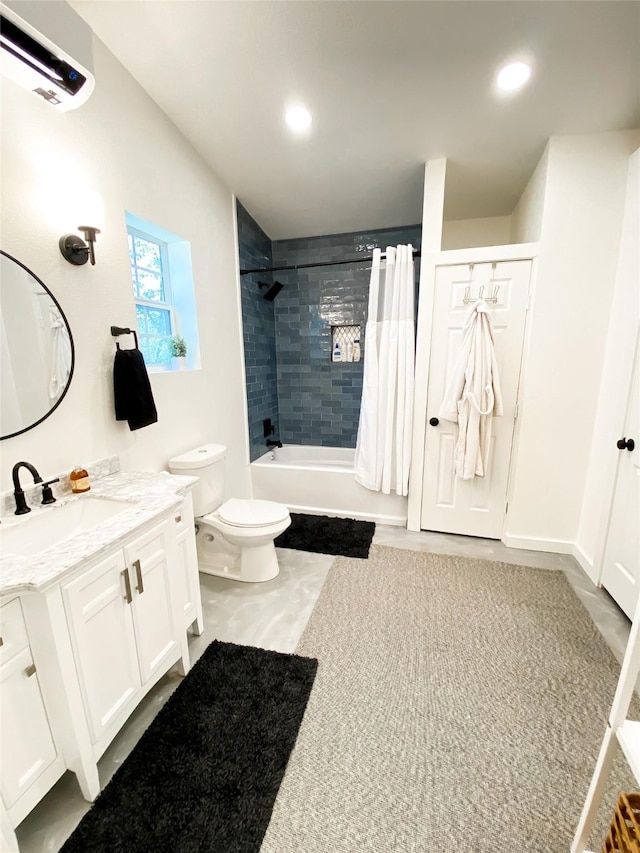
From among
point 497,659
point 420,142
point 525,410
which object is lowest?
point 497,659

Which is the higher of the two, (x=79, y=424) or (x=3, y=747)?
(x=79, y=424)

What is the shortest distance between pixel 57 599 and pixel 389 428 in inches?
86.9

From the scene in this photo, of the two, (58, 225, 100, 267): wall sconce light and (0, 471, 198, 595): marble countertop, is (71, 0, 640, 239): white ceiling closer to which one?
(58, 225, 100, 267): wall sconce light

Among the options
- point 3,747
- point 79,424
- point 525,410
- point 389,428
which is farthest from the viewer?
point 389,428

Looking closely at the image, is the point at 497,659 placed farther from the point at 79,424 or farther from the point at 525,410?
the point at 79,424

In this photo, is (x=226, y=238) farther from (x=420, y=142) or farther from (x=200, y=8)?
(x=420, y=142)

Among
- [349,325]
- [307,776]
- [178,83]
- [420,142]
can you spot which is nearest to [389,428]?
[349,325]

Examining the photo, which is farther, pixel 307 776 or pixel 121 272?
pixel 121 272

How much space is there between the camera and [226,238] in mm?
2643

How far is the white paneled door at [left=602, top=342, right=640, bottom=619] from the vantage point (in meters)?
1.79

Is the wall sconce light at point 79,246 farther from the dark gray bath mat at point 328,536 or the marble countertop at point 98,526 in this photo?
the dark gray bath mat at point 328,536

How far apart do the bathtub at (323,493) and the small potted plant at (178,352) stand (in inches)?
46.6

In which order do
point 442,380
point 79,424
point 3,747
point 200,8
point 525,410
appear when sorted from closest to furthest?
1. point 3,747
2. point 200,8
3. point 79,424
4. point 525,410
5. point 442,380

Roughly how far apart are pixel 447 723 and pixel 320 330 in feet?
10.4
